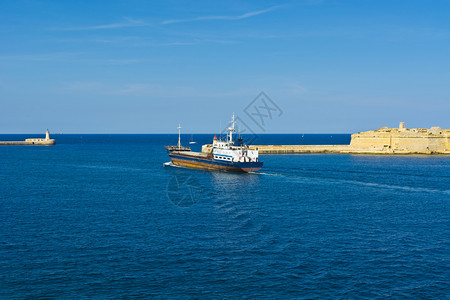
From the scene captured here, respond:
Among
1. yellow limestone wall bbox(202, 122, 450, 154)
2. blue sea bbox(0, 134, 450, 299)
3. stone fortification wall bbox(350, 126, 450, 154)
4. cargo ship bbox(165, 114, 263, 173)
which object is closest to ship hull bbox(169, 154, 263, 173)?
cargo ship bbox(165, 114, 263, 173)

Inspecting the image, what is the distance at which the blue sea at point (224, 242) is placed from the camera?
70.5 ft

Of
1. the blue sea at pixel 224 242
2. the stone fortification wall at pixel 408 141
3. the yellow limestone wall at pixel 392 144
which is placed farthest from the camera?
the yellow limestone wall at pixel 392 144

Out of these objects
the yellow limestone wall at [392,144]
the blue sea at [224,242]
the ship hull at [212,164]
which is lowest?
the blue sea at [224,242]

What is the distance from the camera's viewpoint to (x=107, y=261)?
81.1 ft

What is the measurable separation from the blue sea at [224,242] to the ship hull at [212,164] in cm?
1909

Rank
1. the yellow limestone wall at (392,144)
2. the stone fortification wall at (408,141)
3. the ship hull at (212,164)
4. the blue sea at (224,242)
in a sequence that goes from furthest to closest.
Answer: the yellow limestone wall at (392,144), the stone fortification wall at (408,141), the ship hull at (212,164), the blue sea at (224,242)

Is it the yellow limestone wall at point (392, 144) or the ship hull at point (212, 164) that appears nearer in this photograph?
the ship hull at point (212, 164)

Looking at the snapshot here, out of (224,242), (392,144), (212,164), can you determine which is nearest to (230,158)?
(212,164)

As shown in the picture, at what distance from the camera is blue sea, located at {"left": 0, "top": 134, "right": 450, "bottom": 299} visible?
21500mm

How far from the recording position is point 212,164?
7756 centimetres

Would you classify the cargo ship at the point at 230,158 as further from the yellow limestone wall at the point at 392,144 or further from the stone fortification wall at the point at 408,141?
the stone fortification wall at the point at 408,141

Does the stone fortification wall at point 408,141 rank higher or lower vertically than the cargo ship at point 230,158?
higher

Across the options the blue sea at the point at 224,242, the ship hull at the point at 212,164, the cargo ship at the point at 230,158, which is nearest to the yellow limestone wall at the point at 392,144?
the ship hull at the point at 212,164

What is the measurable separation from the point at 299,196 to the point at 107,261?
27.5m
